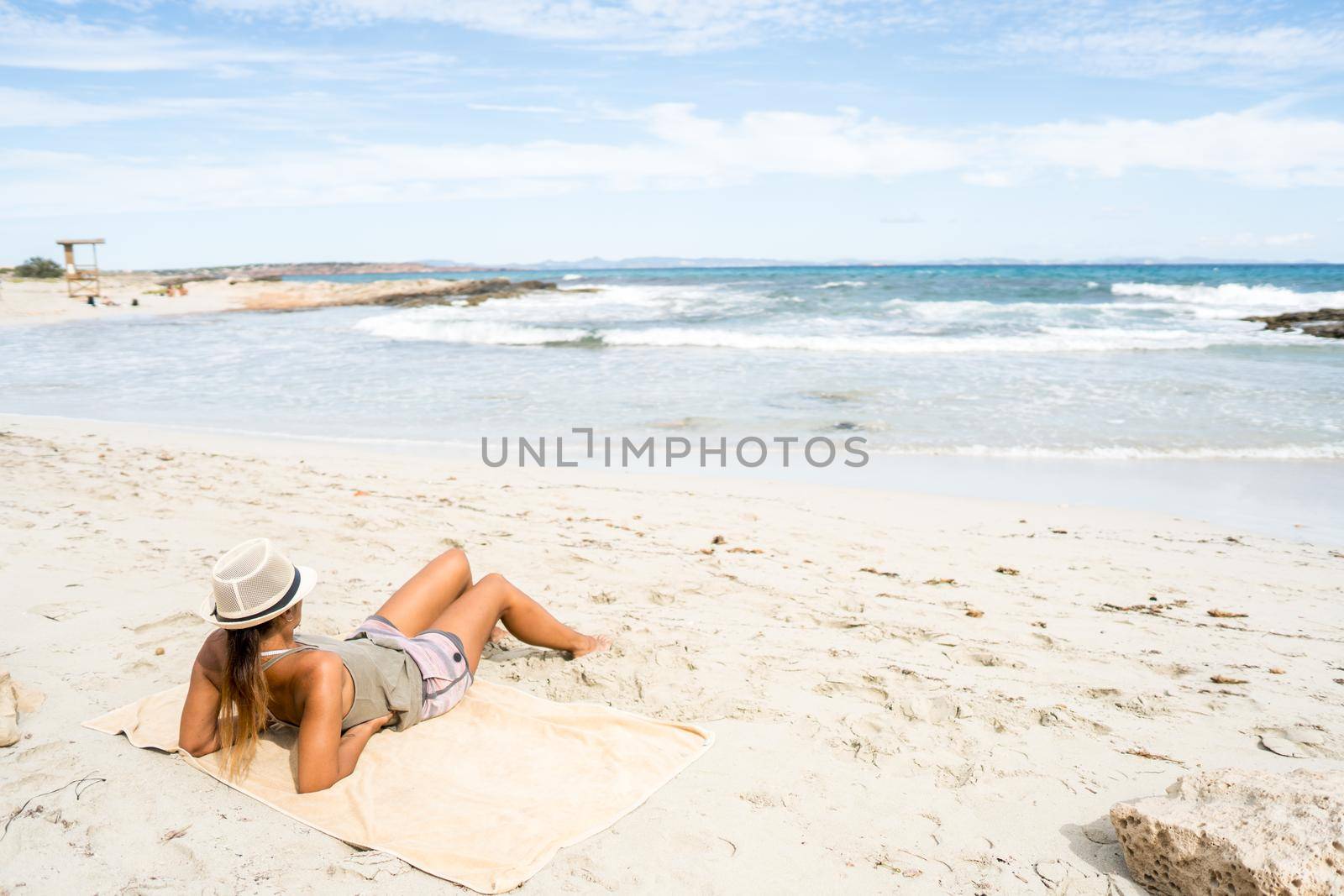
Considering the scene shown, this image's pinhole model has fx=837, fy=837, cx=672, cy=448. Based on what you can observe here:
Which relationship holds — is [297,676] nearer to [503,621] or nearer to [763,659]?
[503,621]

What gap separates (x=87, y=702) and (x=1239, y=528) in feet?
23.3

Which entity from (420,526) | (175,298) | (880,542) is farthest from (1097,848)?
(175,298)

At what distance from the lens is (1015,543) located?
5.74 metres

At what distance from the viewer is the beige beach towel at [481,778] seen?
259 centimetres

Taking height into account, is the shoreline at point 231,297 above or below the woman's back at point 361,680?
above

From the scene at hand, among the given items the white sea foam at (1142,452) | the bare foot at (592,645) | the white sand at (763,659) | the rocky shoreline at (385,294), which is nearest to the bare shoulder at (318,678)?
the white sand at (763,659)

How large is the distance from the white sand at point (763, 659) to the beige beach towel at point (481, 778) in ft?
0.24

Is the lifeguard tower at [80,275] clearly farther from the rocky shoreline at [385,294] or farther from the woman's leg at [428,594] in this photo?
the woman's leg at [428,594]

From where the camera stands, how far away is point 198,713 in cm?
295

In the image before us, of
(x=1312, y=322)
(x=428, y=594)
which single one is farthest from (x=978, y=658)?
(x=1312, y=322)

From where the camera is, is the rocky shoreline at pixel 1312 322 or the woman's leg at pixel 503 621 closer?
the woman's leg at pixel 503 621

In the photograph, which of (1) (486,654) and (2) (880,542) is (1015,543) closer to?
(2) (880,542)

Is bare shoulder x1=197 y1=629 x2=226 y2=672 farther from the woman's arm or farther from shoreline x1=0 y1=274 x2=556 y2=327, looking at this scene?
shoreline x1=0 y1=274 x2=556 y2=327

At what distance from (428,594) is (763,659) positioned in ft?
5.05
